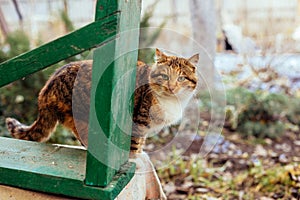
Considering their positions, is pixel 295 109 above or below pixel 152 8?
below

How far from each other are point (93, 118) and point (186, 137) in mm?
2050

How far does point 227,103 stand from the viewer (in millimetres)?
4582

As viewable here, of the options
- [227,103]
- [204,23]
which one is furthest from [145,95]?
[204,23]

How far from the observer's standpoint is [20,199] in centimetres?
150

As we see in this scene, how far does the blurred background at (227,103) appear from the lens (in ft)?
10.1

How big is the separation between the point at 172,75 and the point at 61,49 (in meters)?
0.58

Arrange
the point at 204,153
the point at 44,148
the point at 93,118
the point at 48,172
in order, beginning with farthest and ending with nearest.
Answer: the point at 204,153 → the point at 44,148 → the point at 48,172 → the point at 93,118

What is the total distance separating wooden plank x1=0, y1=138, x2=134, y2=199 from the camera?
4.60 ft

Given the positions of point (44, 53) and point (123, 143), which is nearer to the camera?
point (44, 53)

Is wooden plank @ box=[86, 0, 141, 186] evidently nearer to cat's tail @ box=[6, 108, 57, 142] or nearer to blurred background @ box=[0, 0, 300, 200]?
cat's tail @ box=[6, 108, 57, 142]

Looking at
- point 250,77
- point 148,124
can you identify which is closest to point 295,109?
point 250,77

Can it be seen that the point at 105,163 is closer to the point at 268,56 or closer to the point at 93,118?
the point at 93,118

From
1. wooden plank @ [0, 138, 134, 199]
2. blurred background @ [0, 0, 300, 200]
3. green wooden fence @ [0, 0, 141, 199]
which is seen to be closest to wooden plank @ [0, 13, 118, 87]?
green wooden fence @ [0, 0, 141, 199]

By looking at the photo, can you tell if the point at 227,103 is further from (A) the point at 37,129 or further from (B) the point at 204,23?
(A) the point at 37,129
